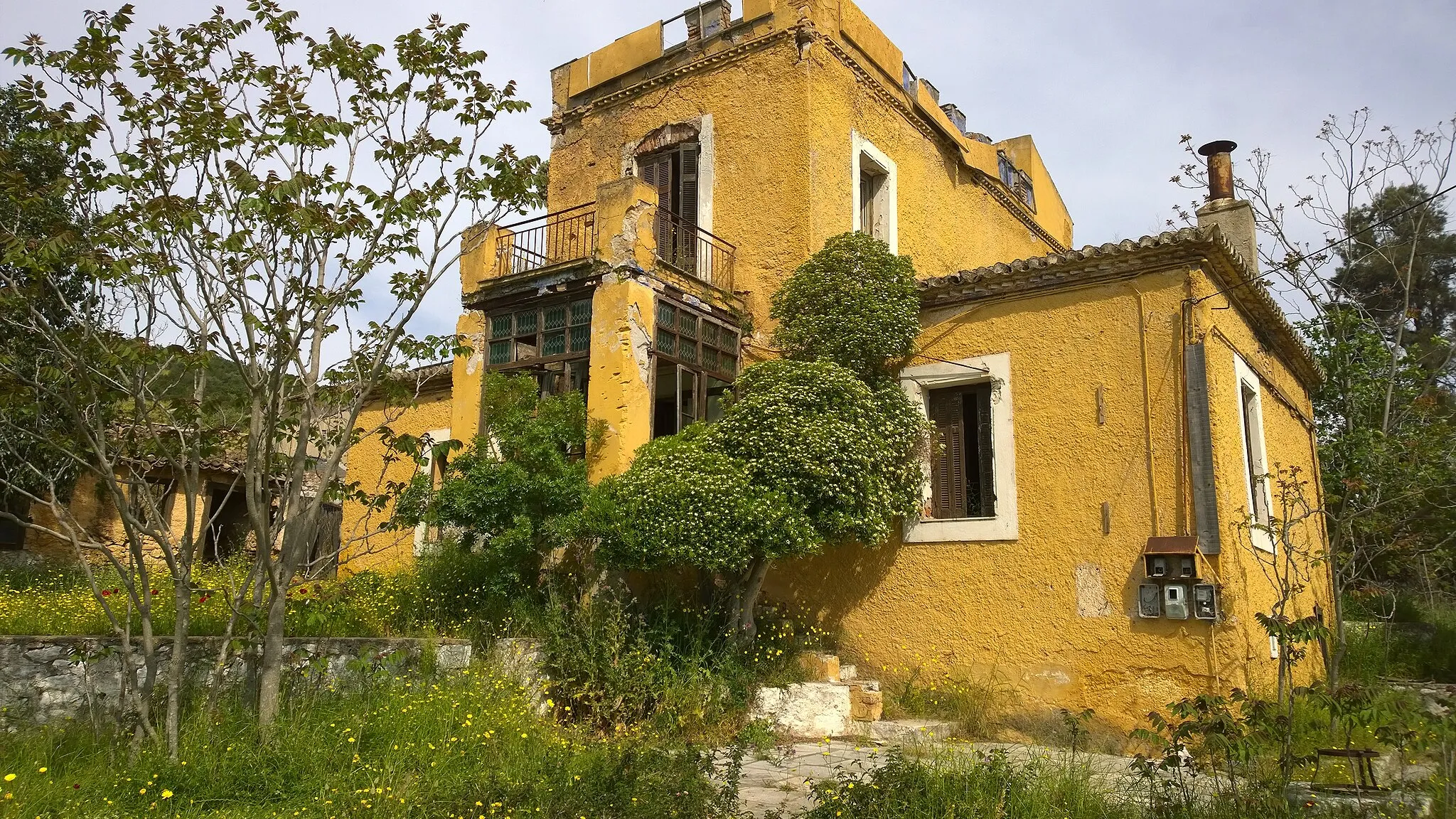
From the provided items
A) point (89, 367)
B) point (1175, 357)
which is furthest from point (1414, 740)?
point (89, 367)

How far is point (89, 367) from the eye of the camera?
20.1 ft

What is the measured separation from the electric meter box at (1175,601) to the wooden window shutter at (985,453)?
2.02 meters

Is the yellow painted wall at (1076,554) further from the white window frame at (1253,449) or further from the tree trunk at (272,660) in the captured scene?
Result: the tree trunk at (272,660)

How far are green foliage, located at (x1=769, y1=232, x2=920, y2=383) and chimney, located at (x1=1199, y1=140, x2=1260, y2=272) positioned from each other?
371 centimetres

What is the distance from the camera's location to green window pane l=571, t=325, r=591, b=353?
10500mm

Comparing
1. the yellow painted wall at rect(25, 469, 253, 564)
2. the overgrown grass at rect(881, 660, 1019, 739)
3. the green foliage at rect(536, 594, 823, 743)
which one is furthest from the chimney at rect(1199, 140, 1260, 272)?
the yellow painted wall at rect(25, 469, 253, 564)

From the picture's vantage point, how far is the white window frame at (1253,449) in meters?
9.54

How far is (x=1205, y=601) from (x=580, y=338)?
663 cm

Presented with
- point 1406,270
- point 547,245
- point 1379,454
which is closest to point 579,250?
point 547,245

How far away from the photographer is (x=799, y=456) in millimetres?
8984

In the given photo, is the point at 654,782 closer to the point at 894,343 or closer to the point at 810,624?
the point at 810,624

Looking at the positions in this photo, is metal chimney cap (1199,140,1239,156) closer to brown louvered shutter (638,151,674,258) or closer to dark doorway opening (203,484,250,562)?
brown louvered shutter (638,151,674,258)

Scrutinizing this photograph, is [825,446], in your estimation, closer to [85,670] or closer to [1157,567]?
[1157,567]

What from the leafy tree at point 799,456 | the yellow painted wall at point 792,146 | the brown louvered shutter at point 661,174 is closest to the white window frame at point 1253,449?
the leafy tree at point 799,456
